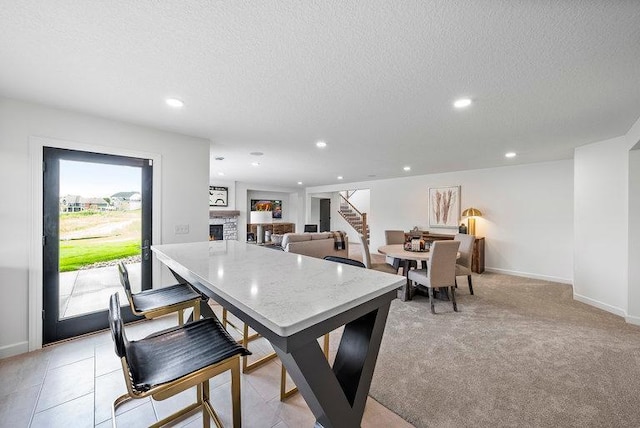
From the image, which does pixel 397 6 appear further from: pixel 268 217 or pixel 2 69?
pixel 268 217

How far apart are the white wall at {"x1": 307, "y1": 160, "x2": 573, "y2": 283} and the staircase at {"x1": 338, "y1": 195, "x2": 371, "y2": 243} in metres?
4.33

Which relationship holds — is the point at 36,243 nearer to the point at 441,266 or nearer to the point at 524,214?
the point at 441,266

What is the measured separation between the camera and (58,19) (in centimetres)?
128

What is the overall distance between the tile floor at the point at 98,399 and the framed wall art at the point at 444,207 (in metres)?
5.16

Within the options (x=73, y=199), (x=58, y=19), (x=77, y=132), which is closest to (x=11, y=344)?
(x=73, y=199)

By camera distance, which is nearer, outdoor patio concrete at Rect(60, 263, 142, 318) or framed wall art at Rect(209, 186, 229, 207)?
outdoor patio concrete at Rect(60, 263, 142, 318)

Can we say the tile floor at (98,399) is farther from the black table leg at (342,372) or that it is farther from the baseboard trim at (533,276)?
the baseboard trim at (533,276)

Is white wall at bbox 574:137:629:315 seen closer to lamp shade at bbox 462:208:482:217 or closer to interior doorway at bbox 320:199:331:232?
lamp shade at bbox 462:208:482:217

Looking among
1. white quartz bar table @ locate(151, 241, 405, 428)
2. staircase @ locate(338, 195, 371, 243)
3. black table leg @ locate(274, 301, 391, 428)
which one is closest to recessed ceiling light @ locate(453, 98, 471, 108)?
white quartz bar table @ locate(151, 241, 405, 428)

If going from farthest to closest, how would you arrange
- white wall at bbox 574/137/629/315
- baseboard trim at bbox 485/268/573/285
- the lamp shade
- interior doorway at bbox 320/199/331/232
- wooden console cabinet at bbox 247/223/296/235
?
interior doorway at bbox 320/199/331/232, wooden console cabinet at bbox 247/223/296/235, the lamp shade, baseboard trim at bbox 485/268/573/285, white wall at bbox 574/137/629/315

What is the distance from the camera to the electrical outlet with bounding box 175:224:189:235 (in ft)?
10.3

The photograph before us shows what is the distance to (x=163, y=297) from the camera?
72.1 inches

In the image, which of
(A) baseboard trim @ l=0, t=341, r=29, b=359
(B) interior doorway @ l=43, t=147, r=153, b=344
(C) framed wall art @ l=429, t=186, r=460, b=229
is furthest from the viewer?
(C) framed wall art @ l=429, t=186, r=460, b=229

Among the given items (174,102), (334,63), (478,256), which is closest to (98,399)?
(174,102)
